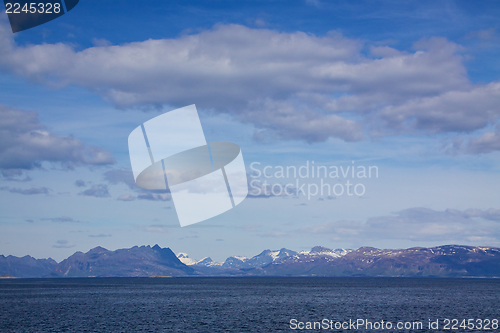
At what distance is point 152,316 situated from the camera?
295 feet

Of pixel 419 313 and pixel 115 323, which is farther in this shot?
pixel 419 313

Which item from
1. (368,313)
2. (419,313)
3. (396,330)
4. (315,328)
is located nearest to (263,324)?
(315,328)

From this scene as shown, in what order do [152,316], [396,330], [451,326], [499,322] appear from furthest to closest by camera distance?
[152,316] < [499,322] < [451,326] < [396,330]

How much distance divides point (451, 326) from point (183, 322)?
46562 mm

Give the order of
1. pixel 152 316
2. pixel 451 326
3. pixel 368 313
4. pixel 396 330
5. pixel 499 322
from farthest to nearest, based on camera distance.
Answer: pixel 368 313 < pixel 152 316 < pixel 499 322 < pixel 451 326 < pixel 396 330

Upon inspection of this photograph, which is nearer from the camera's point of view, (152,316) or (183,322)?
(183,322)

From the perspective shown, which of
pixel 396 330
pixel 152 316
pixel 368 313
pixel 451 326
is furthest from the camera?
pixel 368 313

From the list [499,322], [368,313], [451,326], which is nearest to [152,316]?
[368,313]

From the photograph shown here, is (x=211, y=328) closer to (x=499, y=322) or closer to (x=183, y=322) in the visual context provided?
(x=183, y=322)

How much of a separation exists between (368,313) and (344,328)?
85.1 feet

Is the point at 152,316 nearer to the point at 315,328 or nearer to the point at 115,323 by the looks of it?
the point at 115,323

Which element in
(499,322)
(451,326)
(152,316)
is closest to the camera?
(451,326)

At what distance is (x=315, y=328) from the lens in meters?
73.5

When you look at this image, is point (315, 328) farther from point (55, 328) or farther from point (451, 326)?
point (55, 328)
